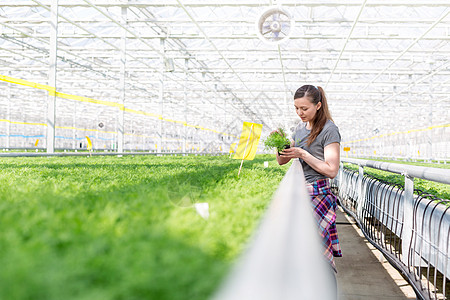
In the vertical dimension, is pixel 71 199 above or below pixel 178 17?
below

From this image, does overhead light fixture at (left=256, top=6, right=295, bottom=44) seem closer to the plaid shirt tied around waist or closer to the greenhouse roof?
the greenhouse roof

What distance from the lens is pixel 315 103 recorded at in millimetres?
2832

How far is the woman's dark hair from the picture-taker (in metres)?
2.79

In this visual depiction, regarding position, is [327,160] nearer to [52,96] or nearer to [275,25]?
[275,25]

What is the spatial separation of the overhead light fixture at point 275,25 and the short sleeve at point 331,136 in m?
3.86

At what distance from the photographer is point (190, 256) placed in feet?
2.40

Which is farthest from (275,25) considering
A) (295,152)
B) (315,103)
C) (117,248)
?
(117,248)

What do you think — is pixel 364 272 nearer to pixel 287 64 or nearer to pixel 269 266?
pixel 269 266

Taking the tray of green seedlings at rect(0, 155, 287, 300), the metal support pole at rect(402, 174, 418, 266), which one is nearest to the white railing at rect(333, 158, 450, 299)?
the metal support pole at rect(402, 174, 418, 266)

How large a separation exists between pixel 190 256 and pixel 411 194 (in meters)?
2.73

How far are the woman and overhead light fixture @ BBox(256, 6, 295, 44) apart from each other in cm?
365

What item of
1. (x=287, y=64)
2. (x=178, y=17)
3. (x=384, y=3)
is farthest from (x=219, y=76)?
(x=384, y=3)

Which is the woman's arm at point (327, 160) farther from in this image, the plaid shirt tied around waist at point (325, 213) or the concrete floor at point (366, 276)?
the concrete floor at point (366, 276)

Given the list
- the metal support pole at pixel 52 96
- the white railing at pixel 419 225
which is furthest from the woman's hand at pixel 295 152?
the metal support pole at pixel 52 96
